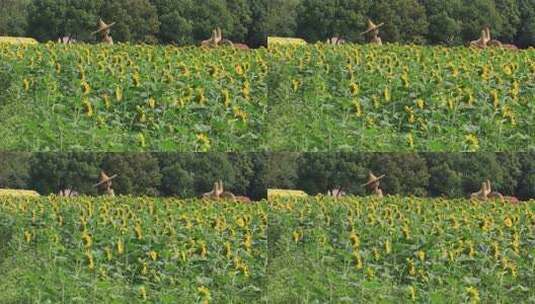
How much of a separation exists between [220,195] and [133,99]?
97 centimetres

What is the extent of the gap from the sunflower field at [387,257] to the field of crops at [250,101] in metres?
0.53

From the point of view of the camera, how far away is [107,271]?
1037 cm

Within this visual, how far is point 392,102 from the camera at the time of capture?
A: 10664 millimetres

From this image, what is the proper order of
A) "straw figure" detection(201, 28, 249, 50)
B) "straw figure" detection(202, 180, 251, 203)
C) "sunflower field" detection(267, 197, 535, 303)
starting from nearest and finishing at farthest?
"sunflower field" detection(267, 197, 535, 303) → "straw figure" detection(202, 180, 251, 203) → "straw figure" detection(201, 28, 249, 50)

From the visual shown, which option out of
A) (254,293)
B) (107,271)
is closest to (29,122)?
(107,271)

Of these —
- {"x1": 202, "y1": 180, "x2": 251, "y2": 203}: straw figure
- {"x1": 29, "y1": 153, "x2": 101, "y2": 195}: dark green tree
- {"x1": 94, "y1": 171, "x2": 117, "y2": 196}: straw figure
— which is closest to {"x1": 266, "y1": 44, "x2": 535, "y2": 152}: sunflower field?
{"x1": 202, "y1": 180, "x2": 251, "y2": 203}: straw figure

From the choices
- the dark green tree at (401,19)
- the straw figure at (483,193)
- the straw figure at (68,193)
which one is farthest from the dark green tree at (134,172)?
the straw figure at (483,193)

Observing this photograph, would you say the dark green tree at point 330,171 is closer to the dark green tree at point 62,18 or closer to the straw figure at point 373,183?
the straw figure at point 373,183

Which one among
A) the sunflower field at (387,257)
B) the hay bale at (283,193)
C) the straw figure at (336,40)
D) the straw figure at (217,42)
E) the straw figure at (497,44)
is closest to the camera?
the sunflower field at (387,257)

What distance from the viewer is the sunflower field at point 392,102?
1060 centimetres

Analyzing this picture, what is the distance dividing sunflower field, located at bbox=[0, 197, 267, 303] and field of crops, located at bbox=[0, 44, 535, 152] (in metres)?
0.48

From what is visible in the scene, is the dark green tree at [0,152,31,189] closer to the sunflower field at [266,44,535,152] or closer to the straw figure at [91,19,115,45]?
the straw figure at [91,19,115,45]

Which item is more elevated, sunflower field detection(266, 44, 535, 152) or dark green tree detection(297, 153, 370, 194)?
sunflower field detection(266, 44, 535, 152)

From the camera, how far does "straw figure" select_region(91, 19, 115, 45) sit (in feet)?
35.6
